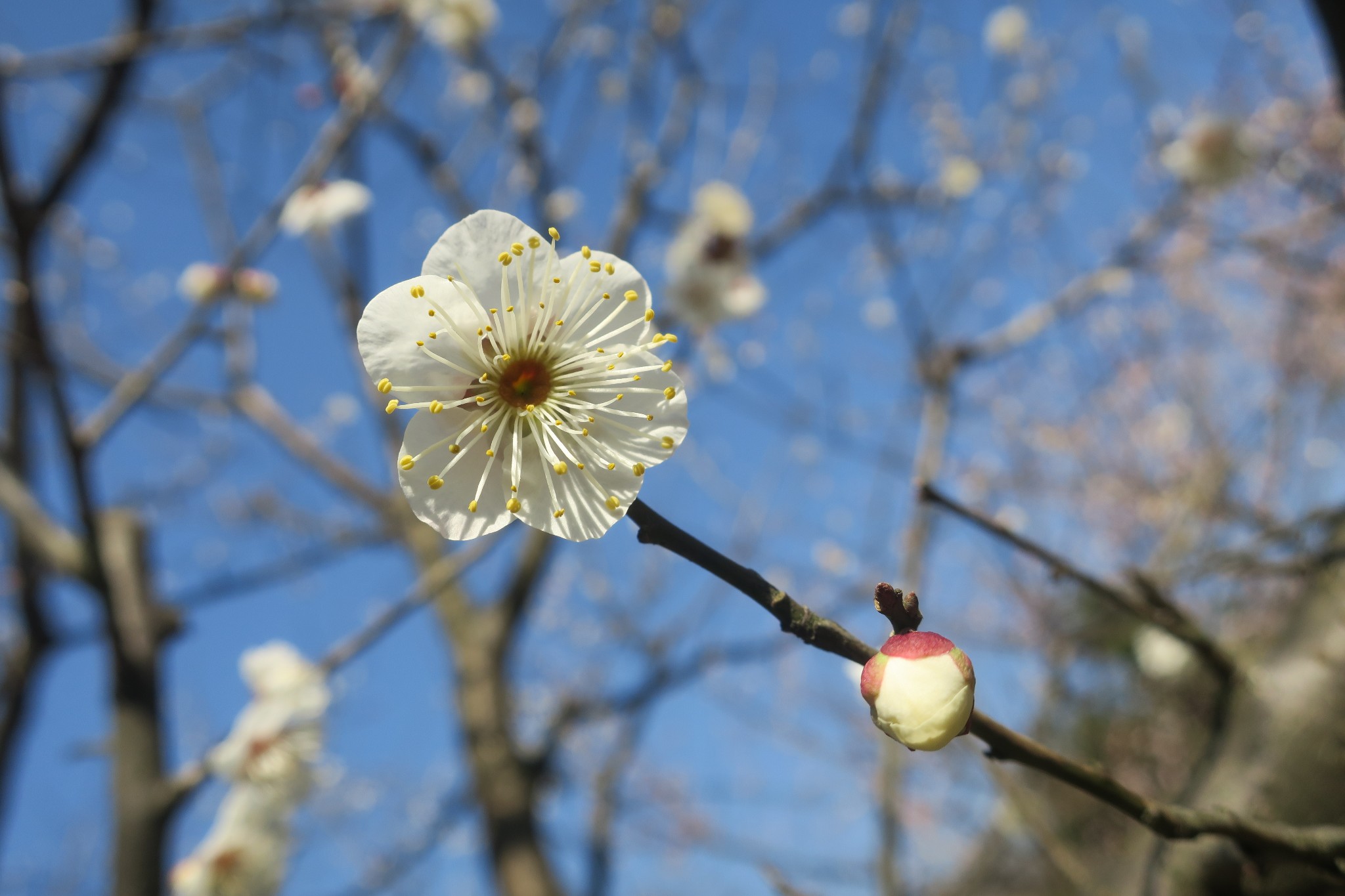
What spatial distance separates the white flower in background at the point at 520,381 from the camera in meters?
0.73

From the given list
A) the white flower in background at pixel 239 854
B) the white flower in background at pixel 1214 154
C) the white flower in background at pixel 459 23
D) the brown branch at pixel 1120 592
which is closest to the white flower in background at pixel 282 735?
the white flower in background at pixel 239 854

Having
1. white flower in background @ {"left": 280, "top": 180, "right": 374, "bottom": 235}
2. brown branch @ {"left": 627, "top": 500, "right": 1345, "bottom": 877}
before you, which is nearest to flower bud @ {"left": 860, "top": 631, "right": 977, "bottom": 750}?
brown branch @ {"left": 627, "top": 500, "right": 1345, "bottom": 877}

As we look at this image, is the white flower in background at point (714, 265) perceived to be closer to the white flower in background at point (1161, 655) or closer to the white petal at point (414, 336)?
the white petal at point (414, 336)

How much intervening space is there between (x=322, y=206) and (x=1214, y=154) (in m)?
3.14

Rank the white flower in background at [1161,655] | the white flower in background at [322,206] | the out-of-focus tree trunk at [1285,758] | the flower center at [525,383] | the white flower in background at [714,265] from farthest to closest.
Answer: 1. the white flower in background at [1161,655]
2. the white flower in background at [714,265]
3. the white flower in background at [322,206]
4. the out-of-focus tree trunk at [1285,758]
5. the flower center at [525,383]

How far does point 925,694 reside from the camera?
0.53m

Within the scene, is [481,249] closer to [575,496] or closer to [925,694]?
[575,496]

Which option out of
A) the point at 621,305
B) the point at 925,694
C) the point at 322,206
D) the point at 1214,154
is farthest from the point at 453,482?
the point at 1214,154

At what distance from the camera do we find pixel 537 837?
285 cm

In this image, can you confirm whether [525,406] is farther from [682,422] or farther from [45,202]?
[45,202]

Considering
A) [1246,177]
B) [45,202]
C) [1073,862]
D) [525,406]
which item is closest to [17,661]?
[45,202]

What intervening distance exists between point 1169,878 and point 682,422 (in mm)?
889

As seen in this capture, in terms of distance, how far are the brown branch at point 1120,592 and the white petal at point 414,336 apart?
0.46 metres

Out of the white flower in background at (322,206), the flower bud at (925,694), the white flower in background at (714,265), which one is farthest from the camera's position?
the white flower in background at (714,265)
